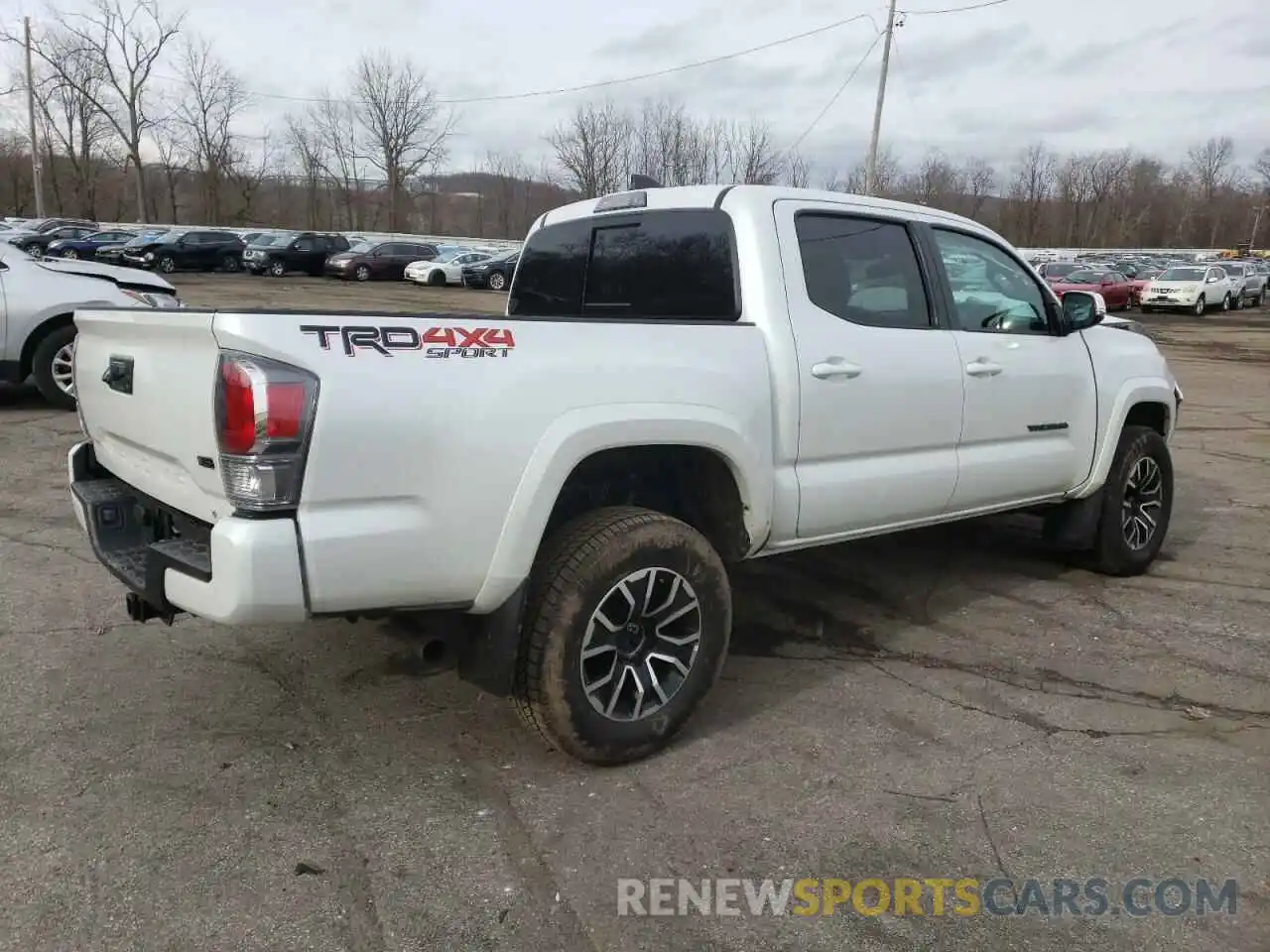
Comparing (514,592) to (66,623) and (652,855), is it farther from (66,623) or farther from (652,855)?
(66,623)

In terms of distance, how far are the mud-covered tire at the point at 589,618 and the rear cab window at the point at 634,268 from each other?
965mm

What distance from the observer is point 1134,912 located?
2648mm

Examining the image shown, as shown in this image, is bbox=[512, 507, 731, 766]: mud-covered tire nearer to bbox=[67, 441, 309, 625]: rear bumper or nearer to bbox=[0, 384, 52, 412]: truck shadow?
bbox=[67, 441, 309, 625]: rear bumper

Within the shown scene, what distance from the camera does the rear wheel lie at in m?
8.93

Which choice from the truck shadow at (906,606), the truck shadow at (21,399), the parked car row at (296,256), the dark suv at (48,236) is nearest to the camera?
the truck shadow at (906,606)

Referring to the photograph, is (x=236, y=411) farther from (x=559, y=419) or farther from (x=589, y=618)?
(x=589, y=618)

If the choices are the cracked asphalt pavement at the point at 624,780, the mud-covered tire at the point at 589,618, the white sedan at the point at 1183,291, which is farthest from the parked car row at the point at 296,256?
the mud-covered tire at the point at 589,618

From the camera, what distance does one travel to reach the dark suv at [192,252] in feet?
115

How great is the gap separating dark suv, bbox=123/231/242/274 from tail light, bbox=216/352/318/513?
3638 cm

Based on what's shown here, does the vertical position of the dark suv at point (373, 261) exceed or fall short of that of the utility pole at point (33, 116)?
it falls short

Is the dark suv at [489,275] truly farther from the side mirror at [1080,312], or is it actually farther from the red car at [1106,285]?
the side mirror at [1080,312]

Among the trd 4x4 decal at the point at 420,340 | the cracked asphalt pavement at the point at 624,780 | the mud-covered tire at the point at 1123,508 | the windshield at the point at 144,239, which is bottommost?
the cracked asphalt pavement at the point at 624,780

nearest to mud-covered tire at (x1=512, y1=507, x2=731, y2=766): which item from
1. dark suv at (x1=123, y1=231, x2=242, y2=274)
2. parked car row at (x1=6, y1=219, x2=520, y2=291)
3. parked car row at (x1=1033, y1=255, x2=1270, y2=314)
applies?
parked car row at (x1=1033, y1=255, x2=1270, y2=314)

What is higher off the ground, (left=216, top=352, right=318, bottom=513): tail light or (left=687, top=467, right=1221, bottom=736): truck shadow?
(left=216, top=352, right=318, bottom=513): tail light
